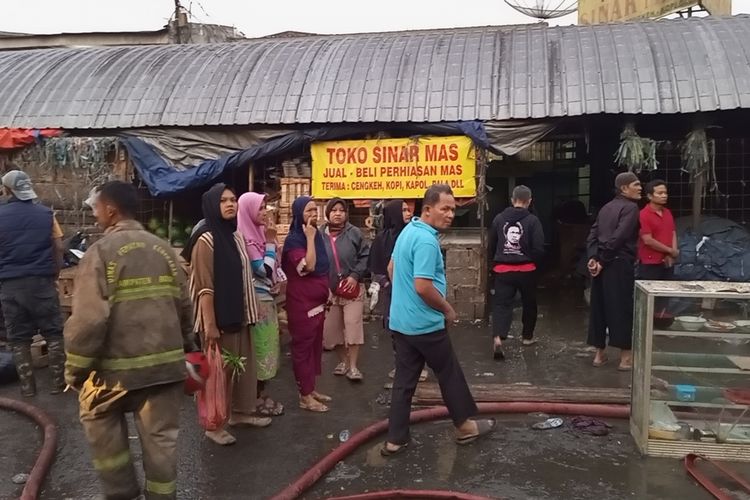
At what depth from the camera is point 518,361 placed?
6973mm

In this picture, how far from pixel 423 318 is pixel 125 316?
6.29 ft

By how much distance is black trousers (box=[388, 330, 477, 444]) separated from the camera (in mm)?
4418

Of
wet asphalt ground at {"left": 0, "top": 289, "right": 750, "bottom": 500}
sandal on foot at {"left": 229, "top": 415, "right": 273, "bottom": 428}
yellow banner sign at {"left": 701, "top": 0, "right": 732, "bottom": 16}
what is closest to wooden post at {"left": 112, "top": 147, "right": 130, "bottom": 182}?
wet asphalt ground at {"left": 0, "top": 289, "right": 750, "bottom": 500}

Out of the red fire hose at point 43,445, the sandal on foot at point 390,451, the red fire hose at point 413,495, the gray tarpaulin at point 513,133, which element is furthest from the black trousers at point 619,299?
the red fire hose at point 43,445

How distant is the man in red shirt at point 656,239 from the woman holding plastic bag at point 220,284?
3860 mm

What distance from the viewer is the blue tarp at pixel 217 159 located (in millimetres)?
9477

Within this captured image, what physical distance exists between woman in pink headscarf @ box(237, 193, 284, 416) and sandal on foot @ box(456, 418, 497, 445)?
1.54 meters

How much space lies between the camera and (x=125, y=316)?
323 cm

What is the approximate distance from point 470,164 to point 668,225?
3262 millimetres

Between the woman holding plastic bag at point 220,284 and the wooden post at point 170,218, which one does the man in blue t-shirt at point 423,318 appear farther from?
the wooden post at point 170,218

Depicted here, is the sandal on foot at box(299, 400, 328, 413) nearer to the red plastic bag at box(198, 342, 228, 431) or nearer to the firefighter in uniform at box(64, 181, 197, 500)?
the red plastic bag at box(198, 342, 228, 431)

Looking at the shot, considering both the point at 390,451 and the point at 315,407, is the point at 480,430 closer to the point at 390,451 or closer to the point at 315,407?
the point at 390,451

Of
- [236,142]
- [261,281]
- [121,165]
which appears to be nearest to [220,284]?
[261,281]

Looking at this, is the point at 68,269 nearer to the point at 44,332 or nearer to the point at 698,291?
the point at 44,332
